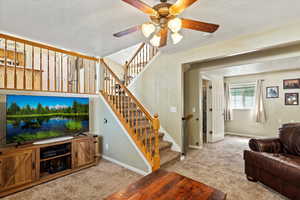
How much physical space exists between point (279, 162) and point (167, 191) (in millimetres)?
1672

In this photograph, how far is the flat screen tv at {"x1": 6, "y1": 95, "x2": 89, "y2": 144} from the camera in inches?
90.1

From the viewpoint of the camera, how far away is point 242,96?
5.72m

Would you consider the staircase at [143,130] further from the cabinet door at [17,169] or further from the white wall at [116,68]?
the white wall at [116,68]

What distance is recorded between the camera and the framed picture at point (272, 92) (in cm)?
487

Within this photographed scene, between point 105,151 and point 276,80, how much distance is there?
5875 millimetres

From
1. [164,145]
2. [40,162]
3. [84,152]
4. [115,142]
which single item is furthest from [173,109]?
[40,162]

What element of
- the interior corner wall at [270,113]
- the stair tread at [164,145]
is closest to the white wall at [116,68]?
the stair tread at [164,145]

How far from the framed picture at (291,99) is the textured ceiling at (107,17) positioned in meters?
3.57

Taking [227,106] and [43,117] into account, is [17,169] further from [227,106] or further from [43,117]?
[227,106]

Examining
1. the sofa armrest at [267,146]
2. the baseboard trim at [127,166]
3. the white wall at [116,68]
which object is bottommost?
the baseboard trim at [127,166]

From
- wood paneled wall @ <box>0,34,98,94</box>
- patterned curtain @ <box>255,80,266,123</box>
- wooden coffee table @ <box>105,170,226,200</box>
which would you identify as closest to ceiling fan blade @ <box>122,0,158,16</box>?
wooden coffee table @ <box>105,170,226,200</box>

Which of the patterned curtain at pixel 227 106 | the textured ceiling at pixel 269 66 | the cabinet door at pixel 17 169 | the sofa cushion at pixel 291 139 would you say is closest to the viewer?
the cabinet door at pixel 17 169

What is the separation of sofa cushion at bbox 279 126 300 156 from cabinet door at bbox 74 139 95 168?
139 inches

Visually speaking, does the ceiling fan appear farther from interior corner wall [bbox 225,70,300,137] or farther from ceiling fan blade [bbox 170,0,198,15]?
interior corner wall [bbox 225,70,300,137]
